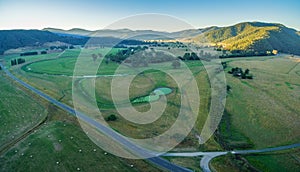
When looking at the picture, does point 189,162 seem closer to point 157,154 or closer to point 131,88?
point 157,154

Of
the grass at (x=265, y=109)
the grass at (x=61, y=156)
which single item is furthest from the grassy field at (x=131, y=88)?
the grass at (x=61, y=156)

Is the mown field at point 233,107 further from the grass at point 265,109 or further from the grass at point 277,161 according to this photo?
the grass at point 277,161

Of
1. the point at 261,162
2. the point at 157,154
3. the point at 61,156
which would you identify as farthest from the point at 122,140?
the point at 261,162

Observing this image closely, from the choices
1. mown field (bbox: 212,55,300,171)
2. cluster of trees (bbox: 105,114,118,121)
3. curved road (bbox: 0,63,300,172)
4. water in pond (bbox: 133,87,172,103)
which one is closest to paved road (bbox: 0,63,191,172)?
curved road (bbox: 0,63,300,172)

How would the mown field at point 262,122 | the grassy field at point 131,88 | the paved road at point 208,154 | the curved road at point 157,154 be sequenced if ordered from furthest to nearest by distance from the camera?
1. the grassy field at point 131,88
2. the mown field at point 262,122
3. the paved road at point 208,154
4. the curved road at point 157,154

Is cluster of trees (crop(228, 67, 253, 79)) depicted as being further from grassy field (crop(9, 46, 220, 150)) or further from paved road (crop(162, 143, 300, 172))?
paved road (crop(162, 143, 300, 172))

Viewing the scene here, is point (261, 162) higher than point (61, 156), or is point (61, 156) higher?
point (61, 156)
